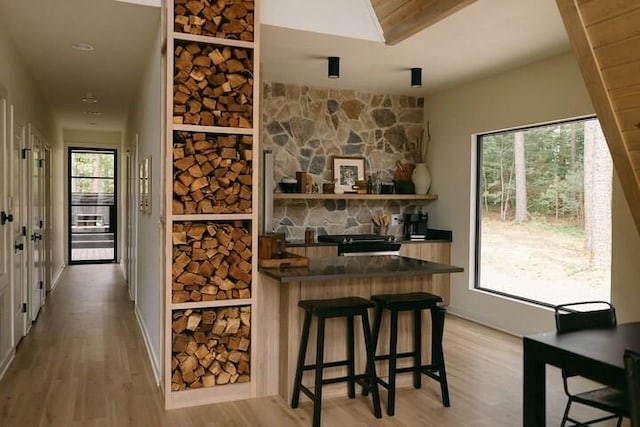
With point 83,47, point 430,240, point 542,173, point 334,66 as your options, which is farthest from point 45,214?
point 542,173

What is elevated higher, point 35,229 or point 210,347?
point 35,229

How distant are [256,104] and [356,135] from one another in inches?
122

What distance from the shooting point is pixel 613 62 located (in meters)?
2.70

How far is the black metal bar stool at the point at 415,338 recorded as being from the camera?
3.41m

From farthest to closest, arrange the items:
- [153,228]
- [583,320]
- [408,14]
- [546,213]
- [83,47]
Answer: [546,213]
[83,47]
[153,228]
[408,14]
[583,320]

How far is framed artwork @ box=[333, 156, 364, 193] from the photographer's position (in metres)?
6.40

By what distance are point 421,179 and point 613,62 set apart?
3929 millimetres

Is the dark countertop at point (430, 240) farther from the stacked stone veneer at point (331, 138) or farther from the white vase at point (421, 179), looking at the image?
the white vase at point (421, 179)

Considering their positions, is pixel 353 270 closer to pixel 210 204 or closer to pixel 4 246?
pixel 210 204

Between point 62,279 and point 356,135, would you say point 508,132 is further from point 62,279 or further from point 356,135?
point 62,279

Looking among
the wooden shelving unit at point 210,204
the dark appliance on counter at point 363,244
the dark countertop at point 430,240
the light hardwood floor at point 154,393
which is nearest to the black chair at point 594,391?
the light hardwood floor at point 154,393

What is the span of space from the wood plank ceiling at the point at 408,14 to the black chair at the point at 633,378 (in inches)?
99.4

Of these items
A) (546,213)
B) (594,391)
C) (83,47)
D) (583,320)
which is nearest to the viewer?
(594,391)

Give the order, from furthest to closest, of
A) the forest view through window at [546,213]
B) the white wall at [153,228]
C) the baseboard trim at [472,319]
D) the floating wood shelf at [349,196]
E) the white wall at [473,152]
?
the floating wood shelf at [349,196] < the baseboard trim at [472,319] < the forest view through window at [546,213] < the white wall at [473,152] < the white wall at [153,228]
